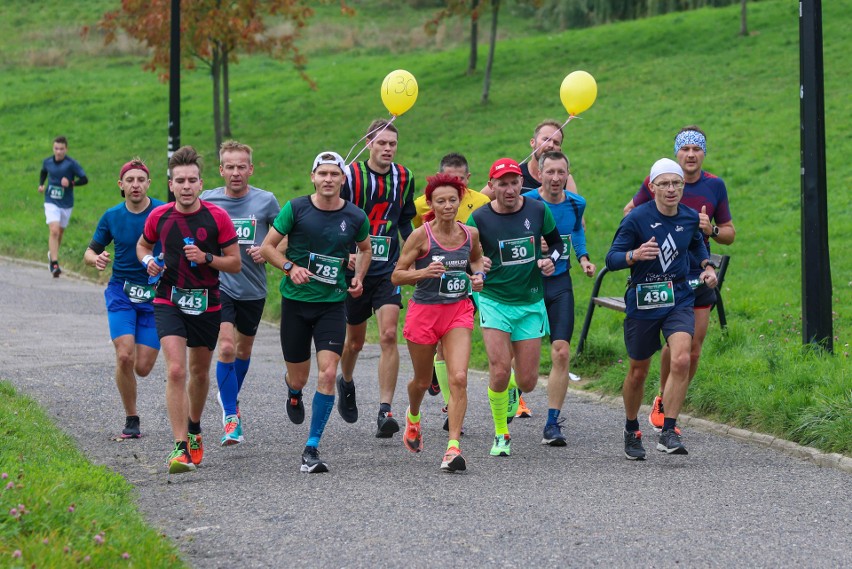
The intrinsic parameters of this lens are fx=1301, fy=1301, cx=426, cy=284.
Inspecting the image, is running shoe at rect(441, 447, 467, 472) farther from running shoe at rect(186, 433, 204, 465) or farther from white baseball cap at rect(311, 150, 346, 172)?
white baseball cap at rect(311, 150, 346, 172)

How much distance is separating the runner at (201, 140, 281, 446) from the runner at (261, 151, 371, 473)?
83 centimetres

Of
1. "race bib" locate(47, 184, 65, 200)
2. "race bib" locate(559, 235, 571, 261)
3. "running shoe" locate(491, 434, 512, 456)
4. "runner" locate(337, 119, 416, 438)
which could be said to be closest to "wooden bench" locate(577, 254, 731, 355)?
"race bib" locate(559, 235, 571, 261)

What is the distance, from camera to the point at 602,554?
6148 mm

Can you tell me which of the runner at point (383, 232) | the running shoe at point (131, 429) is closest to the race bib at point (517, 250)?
the runner at point (383, 232)

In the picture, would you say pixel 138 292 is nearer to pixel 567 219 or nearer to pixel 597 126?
pixel 567 219

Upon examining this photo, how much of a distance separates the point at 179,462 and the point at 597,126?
78.0 feet

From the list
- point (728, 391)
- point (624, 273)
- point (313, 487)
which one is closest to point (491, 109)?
point (624, 273)

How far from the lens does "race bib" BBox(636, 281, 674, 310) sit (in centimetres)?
877

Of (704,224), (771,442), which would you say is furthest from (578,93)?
(771,442)

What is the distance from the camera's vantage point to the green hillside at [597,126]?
12930 mm

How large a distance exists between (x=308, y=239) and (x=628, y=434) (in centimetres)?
253

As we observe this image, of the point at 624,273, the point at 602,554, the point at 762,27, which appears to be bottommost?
the point at 602,554

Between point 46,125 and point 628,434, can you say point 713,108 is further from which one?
point 628,434

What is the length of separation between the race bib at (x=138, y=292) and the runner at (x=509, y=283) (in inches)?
94.2
